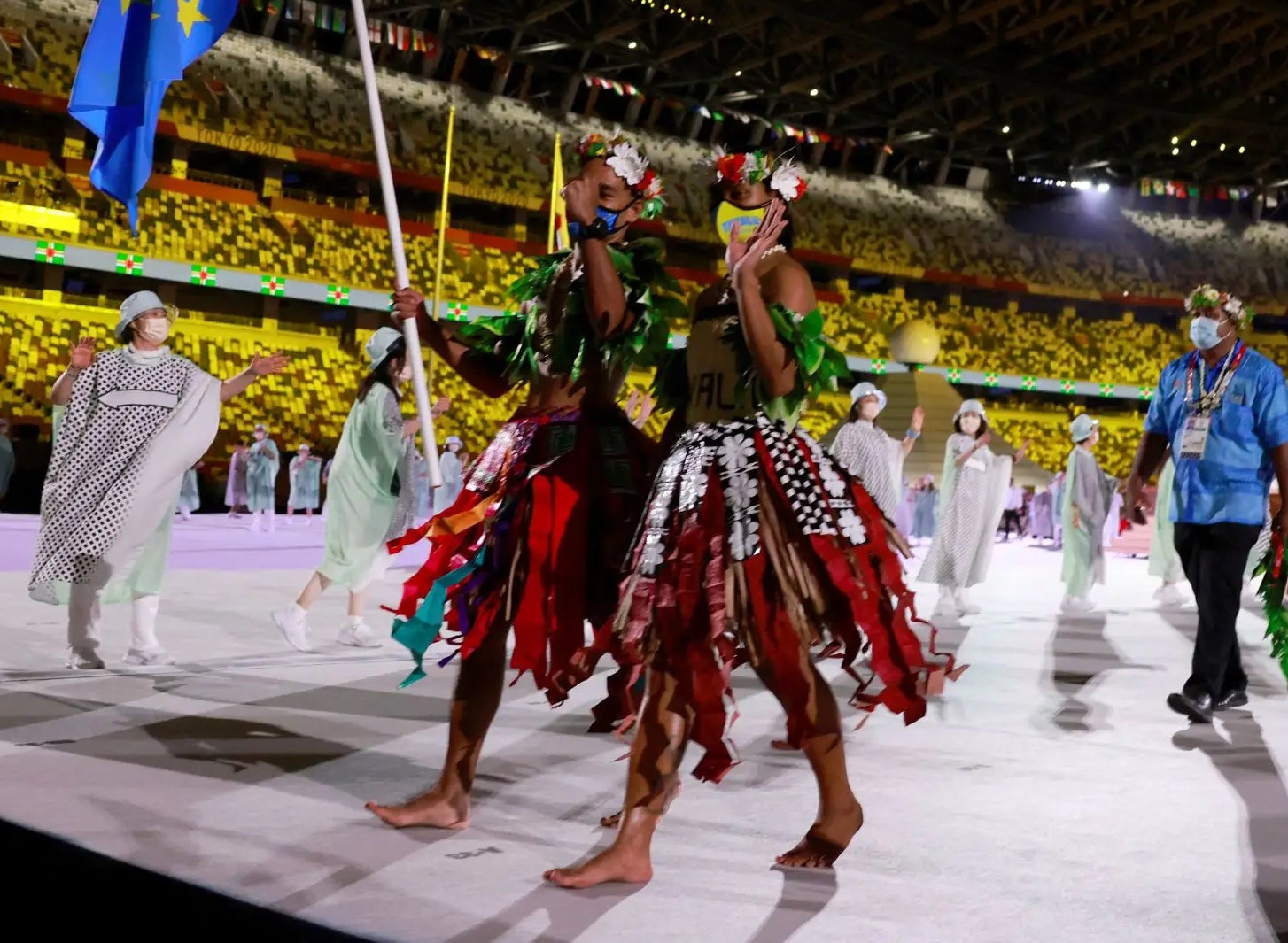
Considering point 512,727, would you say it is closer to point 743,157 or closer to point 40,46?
point 743,157

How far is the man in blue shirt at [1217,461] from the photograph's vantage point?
176 inches

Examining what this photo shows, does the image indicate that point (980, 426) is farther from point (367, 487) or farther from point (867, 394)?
point (367, 487)

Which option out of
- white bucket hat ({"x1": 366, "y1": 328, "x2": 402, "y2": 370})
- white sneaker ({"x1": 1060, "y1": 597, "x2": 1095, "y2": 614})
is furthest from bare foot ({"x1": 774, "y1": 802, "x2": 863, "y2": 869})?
white sneaker ({"x1": 1060, "y1": 597, "x2": 1095, "y2": 614})

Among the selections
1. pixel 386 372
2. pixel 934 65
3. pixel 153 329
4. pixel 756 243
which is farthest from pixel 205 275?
pixel 756 243

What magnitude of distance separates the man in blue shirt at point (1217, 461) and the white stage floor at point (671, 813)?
353mm

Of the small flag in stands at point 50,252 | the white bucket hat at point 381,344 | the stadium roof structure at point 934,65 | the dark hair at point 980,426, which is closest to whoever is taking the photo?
the white bucket hat at point 381,344

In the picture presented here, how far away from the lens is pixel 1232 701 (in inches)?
200

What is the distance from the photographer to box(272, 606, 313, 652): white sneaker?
5711mm

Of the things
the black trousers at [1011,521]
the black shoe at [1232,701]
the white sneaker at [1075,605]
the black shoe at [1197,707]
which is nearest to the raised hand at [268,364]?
the black shoe at [1197,707]

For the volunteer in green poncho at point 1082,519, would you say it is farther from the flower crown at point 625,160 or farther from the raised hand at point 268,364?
the flower crown at point 625,160

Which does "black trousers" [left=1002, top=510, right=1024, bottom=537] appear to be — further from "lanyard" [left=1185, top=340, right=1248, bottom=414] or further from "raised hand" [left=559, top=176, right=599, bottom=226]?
"raised hand" [left=559, top=176, right=599, bottom=226]

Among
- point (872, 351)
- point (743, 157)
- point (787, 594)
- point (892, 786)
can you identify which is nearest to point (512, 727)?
Answer: point (892, 786)

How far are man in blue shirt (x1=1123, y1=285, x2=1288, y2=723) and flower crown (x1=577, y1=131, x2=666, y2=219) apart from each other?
101 inches

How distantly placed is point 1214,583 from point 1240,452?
473 millimetres
